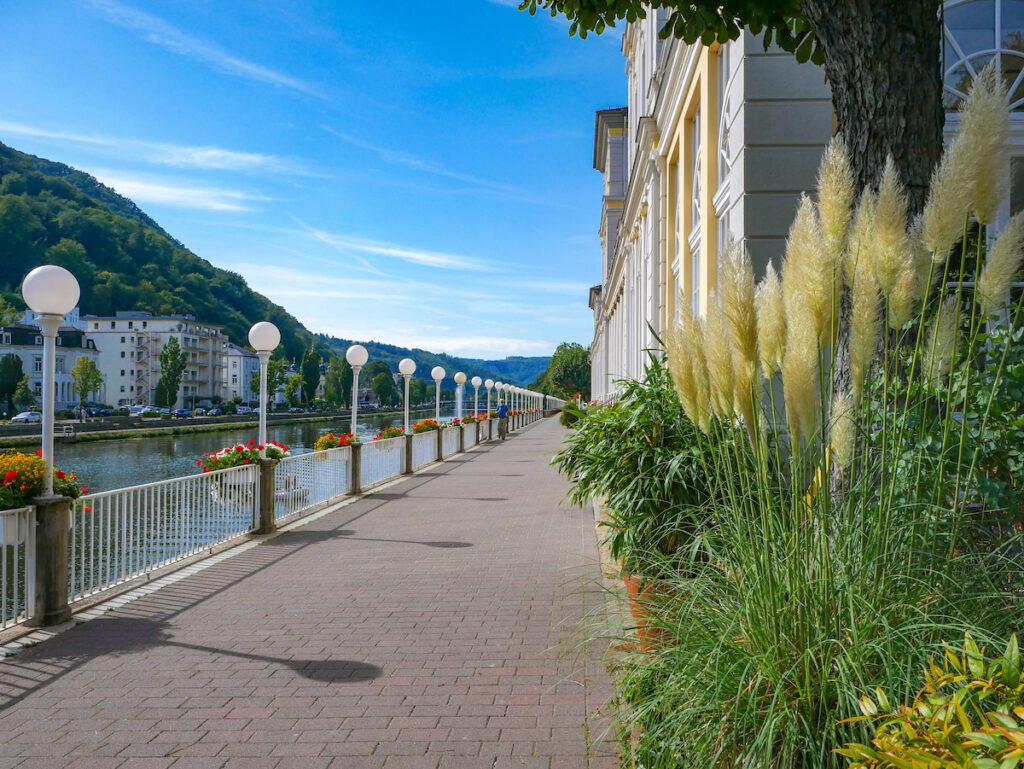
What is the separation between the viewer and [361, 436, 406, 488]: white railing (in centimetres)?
1596

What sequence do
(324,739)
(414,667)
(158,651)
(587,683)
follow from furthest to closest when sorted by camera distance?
(158,651)
(414,667)
(587,683)
(324,739)

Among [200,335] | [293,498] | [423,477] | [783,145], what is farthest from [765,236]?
[200,335]

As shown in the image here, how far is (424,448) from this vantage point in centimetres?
2170

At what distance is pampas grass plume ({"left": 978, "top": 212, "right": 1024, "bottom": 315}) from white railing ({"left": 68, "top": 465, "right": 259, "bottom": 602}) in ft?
20.8

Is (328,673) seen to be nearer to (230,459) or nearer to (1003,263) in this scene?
(1003,263)

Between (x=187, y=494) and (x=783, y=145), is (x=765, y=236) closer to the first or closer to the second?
(x=783, y=145)

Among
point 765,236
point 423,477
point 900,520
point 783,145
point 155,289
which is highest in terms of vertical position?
point 155,289

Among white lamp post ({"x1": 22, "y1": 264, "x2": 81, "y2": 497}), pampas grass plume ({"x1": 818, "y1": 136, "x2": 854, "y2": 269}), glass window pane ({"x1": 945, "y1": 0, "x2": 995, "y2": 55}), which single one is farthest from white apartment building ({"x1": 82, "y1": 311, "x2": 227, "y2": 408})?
pampas grass plume ({"x1": 818, "y1": 136, "x2": 854, "y2": 269})

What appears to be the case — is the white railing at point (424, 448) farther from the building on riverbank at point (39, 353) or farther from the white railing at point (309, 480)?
the building on riverbank at point (39, 353)

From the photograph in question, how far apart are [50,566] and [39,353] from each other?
109861mm

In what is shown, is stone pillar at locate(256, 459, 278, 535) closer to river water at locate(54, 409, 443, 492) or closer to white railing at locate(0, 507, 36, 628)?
white railing at locate(0, 507, 36, 628)

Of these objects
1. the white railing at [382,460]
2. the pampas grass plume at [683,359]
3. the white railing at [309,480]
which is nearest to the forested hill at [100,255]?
the white railing at [382,460]

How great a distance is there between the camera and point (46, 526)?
6.04m

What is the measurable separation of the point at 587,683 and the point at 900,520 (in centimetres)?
231
